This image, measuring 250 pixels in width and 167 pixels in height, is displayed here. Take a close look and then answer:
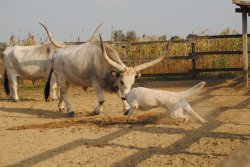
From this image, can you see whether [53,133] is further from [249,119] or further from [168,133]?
[249,119]

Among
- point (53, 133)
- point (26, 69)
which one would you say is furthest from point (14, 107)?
point (53, 133)

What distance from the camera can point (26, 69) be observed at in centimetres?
1320

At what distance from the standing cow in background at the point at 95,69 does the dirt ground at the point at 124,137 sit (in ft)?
2.15

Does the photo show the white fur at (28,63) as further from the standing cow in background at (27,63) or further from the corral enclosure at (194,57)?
the corral enclosure at (194,57)

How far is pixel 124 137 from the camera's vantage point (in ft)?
21.1

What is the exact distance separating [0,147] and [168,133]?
8.73 feet

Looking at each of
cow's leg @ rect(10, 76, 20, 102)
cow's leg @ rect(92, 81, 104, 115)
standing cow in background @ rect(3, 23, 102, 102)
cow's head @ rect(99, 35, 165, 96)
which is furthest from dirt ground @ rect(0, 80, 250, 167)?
standing cow in background @ rect(3, 23, 102, 102)

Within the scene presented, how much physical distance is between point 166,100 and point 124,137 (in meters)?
1.22

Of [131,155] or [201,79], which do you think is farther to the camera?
[201,79]

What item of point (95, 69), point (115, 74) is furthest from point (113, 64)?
point (95, 69)

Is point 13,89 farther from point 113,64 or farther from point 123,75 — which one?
point 123,75

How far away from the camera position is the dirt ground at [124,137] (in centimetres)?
523

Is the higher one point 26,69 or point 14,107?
point 26,69

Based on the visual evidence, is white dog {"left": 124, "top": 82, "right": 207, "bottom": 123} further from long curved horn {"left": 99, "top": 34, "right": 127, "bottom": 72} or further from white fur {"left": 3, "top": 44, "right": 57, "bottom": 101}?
white fur {"left": 3, "top": 44, "right": 57, "bottom": 101}
